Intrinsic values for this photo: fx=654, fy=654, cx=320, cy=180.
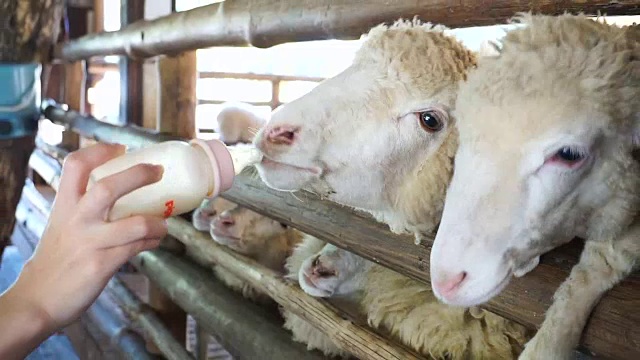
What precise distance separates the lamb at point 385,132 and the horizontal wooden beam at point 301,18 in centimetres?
7

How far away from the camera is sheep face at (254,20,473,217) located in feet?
3.69

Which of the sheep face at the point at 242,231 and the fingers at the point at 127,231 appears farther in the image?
the sheep face at the point at 242,231

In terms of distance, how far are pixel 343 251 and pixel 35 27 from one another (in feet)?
6.08

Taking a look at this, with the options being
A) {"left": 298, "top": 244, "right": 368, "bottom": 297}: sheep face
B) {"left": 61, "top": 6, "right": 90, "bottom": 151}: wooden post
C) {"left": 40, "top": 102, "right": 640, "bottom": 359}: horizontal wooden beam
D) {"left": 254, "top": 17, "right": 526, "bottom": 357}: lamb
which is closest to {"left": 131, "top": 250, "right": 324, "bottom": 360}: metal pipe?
{"left": 298, "top": 244, "right": 368, "bottom": 297}: sheep face

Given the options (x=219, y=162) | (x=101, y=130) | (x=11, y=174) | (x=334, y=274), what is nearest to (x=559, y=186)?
(x=219, y=162)

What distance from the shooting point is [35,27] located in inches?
105

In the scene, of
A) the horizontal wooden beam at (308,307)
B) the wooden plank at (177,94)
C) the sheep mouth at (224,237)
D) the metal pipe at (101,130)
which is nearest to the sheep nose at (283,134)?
the horizontal wooden beam at (308,307)

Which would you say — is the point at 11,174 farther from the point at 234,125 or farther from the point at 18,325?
the point at 18,325

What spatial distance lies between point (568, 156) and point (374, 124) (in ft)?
1.23

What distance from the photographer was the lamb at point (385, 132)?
3.70ft

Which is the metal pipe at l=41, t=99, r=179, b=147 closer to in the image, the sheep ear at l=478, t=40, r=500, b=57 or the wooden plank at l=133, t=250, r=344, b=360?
the wooden plank at l=133, t=250, r=344, b=360

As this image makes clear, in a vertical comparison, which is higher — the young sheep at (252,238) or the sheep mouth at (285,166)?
the sheep mouth at (285,166)

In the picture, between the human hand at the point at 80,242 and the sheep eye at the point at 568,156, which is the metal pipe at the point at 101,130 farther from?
the sheep eye at the point at 568,156

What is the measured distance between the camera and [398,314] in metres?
1.35
